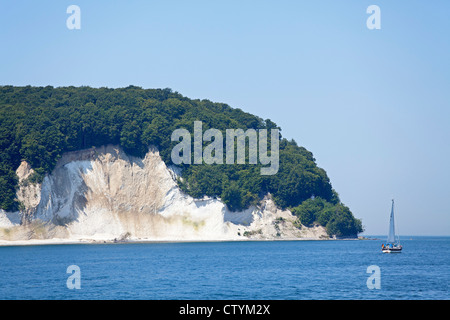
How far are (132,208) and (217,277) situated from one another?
223 feet

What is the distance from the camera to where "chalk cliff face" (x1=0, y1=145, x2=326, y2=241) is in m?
113

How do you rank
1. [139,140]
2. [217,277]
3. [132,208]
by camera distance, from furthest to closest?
1. [139,140]
2. [132,208]
3. [217,277]

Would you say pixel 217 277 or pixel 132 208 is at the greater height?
pixel 132 208

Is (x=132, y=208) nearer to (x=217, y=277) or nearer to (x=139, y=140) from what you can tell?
(x=139, y=140)

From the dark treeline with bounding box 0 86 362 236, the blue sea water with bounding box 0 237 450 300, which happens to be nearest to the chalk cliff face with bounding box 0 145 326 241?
the dark treeline with bounding box 0 86 362 236

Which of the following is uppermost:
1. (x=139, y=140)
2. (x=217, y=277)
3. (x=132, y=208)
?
(x=139, y=140)

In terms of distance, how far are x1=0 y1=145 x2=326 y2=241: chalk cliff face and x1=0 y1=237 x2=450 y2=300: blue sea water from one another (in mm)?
33893

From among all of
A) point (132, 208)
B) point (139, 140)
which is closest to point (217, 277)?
point (132, 208)

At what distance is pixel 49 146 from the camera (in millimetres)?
108812

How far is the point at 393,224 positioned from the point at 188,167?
51.2m

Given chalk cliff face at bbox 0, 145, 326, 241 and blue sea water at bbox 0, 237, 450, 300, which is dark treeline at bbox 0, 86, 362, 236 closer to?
chalk cliff face at bbox 0, 145, 326, 241

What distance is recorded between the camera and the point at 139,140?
122 meters
